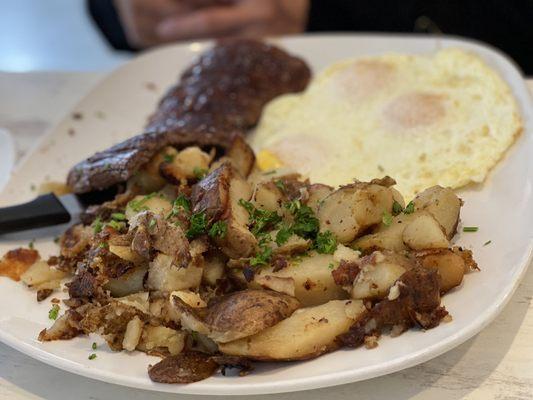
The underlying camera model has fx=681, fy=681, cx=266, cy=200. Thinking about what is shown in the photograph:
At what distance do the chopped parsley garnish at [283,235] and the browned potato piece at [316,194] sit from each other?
0.40 ft

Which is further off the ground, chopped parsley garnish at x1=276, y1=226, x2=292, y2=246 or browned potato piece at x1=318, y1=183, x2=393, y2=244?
browned potato piece at x1=318, y1=183, x2=393, y2=244

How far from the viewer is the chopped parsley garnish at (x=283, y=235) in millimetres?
1919

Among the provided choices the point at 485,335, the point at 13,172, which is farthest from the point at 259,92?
the point at 485,335

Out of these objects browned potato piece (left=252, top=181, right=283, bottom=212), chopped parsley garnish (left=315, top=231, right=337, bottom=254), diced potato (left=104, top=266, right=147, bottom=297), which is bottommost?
diced potato (left=104, top=266, right=147, bottom=297)

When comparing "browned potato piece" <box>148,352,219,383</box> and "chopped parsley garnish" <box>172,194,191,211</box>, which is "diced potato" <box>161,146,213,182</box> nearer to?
"chopped parsley garnish" <box>172,194,191,211</box>

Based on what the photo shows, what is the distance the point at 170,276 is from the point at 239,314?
27cm

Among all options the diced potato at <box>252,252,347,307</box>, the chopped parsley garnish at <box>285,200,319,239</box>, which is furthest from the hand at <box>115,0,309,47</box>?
the diced potato at <box>252,252,347,307</box>

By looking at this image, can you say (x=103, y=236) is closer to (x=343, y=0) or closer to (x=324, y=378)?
(x=324, y=378)

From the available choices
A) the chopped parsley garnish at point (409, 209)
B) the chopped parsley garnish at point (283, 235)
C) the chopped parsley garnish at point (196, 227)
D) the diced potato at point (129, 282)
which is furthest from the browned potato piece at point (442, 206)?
the diced potato at point (129, 282)

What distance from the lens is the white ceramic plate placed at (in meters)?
1.67

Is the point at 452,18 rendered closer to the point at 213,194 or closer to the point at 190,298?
the point at 213,194

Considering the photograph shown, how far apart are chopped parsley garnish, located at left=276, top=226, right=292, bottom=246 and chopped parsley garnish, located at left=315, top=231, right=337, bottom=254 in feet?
0.27

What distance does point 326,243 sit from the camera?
1.90 m

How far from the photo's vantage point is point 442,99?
2938 millimetres
